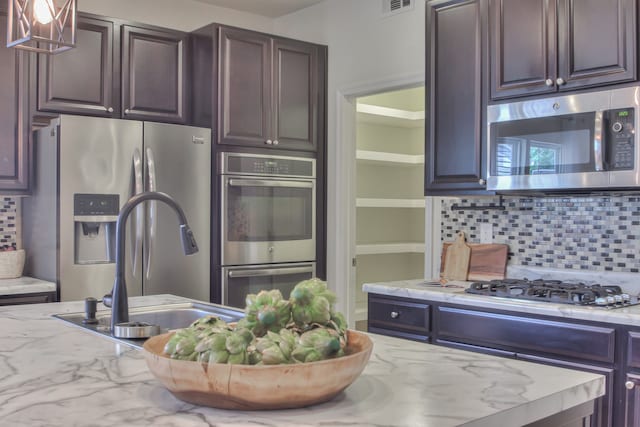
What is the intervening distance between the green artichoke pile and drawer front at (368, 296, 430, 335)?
191cm

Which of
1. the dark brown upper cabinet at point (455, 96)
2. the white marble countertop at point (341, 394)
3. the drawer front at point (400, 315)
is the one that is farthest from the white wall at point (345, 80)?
the white marble countertop at point (341, 394)

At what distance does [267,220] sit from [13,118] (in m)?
1.54

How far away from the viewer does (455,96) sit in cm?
330

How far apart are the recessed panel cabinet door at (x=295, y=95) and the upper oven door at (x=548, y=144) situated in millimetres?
1546

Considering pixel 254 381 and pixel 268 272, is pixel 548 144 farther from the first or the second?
pixel 254 381

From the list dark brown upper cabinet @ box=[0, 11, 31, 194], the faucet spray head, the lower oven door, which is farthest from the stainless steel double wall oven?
the faucet spray head

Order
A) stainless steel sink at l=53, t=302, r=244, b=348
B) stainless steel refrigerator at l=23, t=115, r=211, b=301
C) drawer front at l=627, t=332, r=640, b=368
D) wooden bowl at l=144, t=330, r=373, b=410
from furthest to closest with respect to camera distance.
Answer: stainless steel refrigerator at l=23, t=115, r=211, b=301, drawer front at l=627, t=332, r=640, b=368, stainless steel sink at l=53, t=302, r=244, b=348, wooden bowl at l=144, t=330, r=373, b=410

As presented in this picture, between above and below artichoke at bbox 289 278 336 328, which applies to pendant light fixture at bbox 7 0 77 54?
above

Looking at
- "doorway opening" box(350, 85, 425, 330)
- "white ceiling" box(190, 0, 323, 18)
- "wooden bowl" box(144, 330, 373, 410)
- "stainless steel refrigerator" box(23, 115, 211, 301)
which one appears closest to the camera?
"wooden bowl" box(144, 330, 373, 410)

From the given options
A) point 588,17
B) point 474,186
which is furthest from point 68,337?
point 588,17

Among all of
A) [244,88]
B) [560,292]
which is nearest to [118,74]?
[244,88]

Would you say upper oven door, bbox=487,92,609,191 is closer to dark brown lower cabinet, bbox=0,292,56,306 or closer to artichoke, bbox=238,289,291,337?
artichoke, bbox=238,289,291,337

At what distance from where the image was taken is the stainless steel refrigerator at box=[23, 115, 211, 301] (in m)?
3.42

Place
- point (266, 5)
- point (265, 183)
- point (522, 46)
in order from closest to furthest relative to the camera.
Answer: point (522, 46) < point (265, 183) < point (266, 5)
